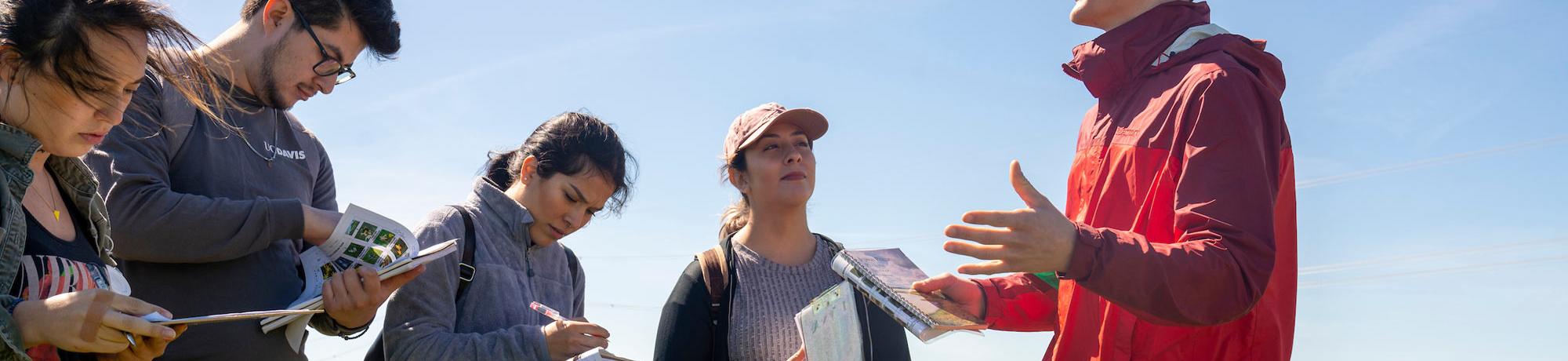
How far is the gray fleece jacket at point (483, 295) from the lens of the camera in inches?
160

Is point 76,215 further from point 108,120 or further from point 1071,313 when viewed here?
point 1071,313

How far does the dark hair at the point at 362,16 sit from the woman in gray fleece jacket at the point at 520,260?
2.24ft

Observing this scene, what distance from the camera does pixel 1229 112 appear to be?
2.59 metres

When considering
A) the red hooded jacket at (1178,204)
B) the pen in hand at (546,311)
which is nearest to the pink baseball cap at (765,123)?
the pen in hand at (546,311)

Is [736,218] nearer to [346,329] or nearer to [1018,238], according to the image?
[346,329]

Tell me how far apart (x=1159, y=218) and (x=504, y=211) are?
2819mm

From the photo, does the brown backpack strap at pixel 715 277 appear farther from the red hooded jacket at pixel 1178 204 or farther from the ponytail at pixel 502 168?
the red hooded jacket at pixel 1178 204

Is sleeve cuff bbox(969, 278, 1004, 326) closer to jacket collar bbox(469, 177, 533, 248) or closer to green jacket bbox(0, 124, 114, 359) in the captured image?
jacket collar bbox(469, 177, 533, 248)

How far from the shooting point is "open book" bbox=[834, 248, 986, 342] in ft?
10.2

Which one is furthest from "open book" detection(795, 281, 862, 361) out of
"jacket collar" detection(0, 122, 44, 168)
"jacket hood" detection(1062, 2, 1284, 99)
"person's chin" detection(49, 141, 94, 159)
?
"jacket collar" detection(0, 122, 44, 168)

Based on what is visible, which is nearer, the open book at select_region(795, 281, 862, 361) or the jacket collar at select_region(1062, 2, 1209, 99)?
the jacket collar at select_region(1062, 2, 1209, 99)

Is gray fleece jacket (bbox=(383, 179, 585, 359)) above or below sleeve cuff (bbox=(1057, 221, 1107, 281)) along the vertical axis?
below

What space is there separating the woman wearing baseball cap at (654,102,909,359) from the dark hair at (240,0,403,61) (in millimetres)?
1489

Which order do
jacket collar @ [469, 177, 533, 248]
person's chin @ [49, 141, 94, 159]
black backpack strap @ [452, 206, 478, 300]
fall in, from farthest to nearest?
jacket collar @ [469, 177, 533, 248] → black backpack strap @ [452, 206, 478, 300] → person's chin @ [49, 141, 94, 159]
